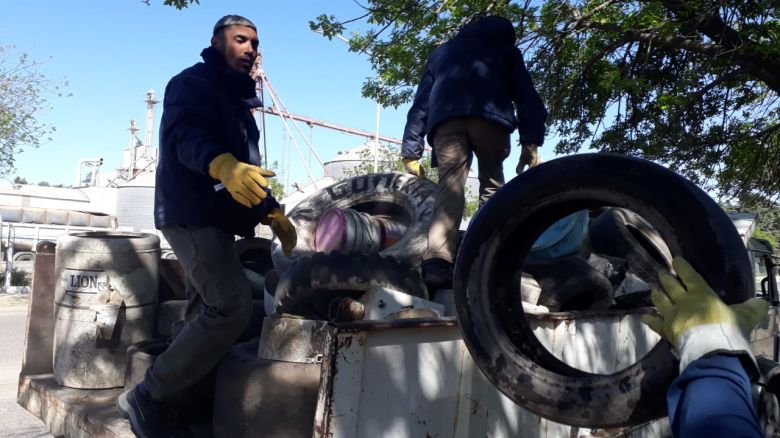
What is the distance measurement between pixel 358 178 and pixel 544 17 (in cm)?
565

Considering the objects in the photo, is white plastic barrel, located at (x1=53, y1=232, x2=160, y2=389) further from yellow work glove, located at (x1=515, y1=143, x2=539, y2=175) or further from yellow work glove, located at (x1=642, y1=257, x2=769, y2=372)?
yellow work glove, located at (x1=642, y1=257, x2=769, y2=372)

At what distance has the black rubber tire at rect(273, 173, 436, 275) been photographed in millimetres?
3795

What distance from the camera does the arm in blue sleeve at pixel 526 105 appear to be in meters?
3.87

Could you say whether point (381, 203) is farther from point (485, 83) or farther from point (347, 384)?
point (347, 384)

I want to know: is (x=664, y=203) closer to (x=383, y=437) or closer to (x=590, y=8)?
(x=383, y=437)

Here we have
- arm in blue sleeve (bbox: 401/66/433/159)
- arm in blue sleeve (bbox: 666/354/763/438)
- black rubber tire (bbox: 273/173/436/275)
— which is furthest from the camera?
arm in blue sleeve (bbox: 401/66/433/159)

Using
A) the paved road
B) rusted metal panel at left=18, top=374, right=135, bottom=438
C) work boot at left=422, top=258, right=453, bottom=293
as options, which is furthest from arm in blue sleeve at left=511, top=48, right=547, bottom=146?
the paved road

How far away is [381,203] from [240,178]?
2.01 m

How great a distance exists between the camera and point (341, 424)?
1.74 m

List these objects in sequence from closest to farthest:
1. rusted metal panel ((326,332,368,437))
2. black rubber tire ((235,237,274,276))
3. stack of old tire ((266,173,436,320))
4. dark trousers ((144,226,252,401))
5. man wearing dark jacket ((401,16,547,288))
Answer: rusted metal panel ((326,332,368,437)) → dark trousers ((144,226,252,401)) → stack of old tire ((266,173,436,320)) → man wearing dark jacket ((401,16,547,288)) → black rubber tire ((235,237,274,276))

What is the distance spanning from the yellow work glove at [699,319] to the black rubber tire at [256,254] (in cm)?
259

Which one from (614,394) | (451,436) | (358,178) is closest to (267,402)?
(451,436)

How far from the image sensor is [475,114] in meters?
3.60

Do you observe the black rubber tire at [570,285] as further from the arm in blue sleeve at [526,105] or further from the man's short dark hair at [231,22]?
the man's short dark hair at [231,22]
